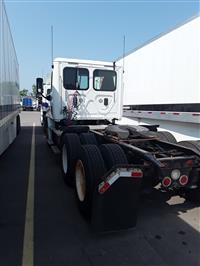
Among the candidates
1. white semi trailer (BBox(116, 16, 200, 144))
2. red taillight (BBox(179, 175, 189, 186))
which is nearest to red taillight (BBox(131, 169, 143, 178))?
red taillight (BBox(179, 175, 189, 186))

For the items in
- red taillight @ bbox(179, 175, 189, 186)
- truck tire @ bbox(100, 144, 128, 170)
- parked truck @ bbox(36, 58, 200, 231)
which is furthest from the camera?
truck tire @ bbox(100, 144, 128, 170)

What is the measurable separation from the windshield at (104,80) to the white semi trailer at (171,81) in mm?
1278

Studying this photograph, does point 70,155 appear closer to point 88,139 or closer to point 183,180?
point 88,139

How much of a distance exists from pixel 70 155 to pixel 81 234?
1935 mm

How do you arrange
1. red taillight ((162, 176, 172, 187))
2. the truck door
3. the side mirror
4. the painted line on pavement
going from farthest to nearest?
the side mirror < the truck door < red taillight ((162, 176, 172, 187)) < the painted line on pavement

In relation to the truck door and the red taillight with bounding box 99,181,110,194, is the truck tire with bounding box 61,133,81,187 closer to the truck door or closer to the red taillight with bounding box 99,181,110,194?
the truck door

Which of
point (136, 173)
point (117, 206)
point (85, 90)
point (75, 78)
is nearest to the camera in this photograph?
point (136, 173)

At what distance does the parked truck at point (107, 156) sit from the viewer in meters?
3.11

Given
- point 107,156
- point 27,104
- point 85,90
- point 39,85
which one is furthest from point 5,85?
point 27,104

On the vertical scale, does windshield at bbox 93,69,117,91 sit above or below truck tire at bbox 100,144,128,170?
above

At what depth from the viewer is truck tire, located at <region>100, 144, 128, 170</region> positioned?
363 cm

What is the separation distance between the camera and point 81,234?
3318 mm

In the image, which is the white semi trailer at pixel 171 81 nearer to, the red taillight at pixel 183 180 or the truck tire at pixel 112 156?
the red taillight at pixel 183 180

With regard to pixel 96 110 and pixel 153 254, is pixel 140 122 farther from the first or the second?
pixel 153 254
